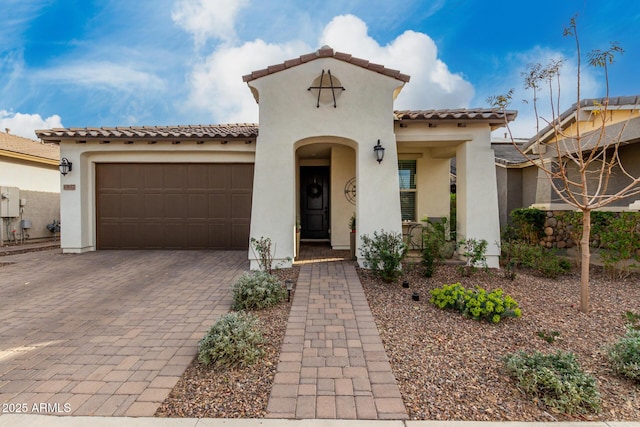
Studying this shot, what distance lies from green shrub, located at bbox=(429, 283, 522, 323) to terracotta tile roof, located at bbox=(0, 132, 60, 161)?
15284 millimetres

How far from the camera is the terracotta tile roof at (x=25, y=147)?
1155 centimetres

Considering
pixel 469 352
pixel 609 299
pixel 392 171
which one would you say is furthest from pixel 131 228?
pixel 609 299

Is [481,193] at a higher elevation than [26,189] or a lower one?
lower

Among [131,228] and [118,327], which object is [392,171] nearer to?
[118,327]

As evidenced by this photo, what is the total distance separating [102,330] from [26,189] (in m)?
12.4

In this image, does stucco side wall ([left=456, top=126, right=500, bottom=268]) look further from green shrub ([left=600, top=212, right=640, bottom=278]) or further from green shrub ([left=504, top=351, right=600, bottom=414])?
green shrub ([left=504, top=351, right=600, bottom=414])

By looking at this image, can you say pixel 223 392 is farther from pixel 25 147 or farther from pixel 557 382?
pixel 25 147

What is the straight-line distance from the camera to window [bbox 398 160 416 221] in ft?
30.7

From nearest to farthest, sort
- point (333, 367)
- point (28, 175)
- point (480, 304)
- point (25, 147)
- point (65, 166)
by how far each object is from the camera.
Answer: point (333, 367)
point (480, 304)
point (65, 166)
point (28, 175)
point (25, 147)

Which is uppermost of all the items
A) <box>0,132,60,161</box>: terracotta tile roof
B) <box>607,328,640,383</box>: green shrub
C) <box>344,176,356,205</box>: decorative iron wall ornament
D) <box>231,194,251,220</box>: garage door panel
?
<box>0,132,60,161</box>: terracotta tile roof

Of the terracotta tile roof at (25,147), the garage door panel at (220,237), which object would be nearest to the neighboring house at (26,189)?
the terracotta tile roof at (25,147)

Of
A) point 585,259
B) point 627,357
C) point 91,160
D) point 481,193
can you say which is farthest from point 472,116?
point 91,160

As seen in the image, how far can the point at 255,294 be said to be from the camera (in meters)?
4.57

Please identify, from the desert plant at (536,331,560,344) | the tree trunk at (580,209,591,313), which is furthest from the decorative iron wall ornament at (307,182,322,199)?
the desert plant at (536,331,560,344)
